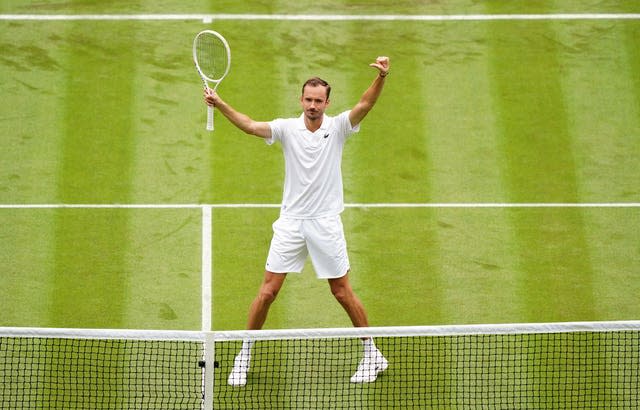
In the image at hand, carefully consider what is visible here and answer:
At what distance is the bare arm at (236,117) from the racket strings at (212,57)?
0.97 metres

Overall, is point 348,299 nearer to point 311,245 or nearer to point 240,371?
point 311,245

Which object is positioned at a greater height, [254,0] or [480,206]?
[254,0]

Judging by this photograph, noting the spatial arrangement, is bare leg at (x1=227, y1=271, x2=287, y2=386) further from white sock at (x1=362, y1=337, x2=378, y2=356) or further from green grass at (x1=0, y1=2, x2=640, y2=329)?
green grass at (x1=0, y1=2, x2=640, y2=329)

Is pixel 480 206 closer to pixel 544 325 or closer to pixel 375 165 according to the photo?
pixel 375 165

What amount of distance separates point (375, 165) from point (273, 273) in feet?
11.5

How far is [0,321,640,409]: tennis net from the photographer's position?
9.31 metres

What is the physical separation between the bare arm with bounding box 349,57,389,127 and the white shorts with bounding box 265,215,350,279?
0.85 metres

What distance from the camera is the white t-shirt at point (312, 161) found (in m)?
9.27

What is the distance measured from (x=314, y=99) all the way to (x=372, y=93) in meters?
0.47

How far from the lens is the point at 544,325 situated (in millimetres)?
8469

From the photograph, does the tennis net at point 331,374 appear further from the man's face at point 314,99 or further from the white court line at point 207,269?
the man's face at point 314,99

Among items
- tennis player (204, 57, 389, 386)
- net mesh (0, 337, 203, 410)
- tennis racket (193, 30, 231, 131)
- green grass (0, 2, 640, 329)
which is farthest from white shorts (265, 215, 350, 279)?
tennis racket (193, 30, 231, 131)

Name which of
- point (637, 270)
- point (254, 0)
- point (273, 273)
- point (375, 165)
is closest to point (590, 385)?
point (637, 270)

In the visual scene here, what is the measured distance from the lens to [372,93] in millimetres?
9047
